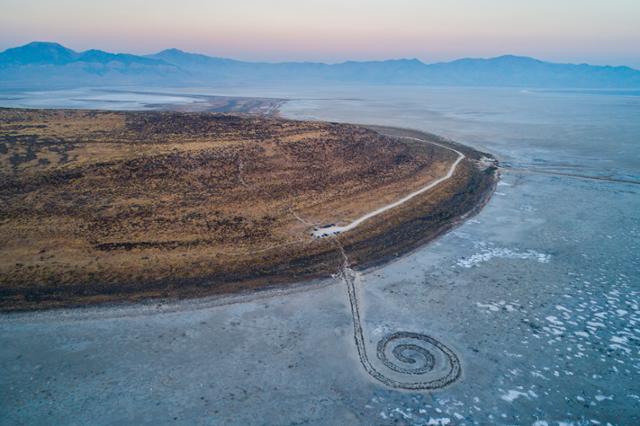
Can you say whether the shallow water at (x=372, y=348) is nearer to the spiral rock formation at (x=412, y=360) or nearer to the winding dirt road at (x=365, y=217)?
the spiral rock formation at (x=412, y=360)

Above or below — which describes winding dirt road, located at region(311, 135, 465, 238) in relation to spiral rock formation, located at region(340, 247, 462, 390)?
above

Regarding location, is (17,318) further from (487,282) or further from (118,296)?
(487,282)

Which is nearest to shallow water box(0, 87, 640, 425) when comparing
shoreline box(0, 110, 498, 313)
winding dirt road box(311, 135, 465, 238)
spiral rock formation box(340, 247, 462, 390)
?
spiral rock formation box(340, 247, 462, 390)

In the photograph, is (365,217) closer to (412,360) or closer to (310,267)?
(310,267)

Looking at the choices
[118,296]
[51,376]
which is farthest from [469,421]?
[118,296]

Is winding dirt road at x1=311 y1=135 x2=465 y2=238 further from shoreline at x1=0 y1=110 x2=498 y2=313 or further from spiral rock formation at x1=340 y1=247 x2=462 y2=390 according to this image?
spiral rock formation at x1=340 y1=247 x2=462 y2=390

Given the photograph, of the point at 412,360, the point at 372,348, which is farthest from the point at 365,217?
the point at 412,360

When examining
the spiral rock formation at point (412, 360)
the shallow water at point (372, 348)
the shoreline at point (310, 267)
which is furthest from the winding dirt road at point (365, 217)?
the spiral rock formation at point (412, 360)

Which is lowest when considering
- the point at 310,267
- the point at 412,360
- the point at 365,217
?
the point at 412,360
